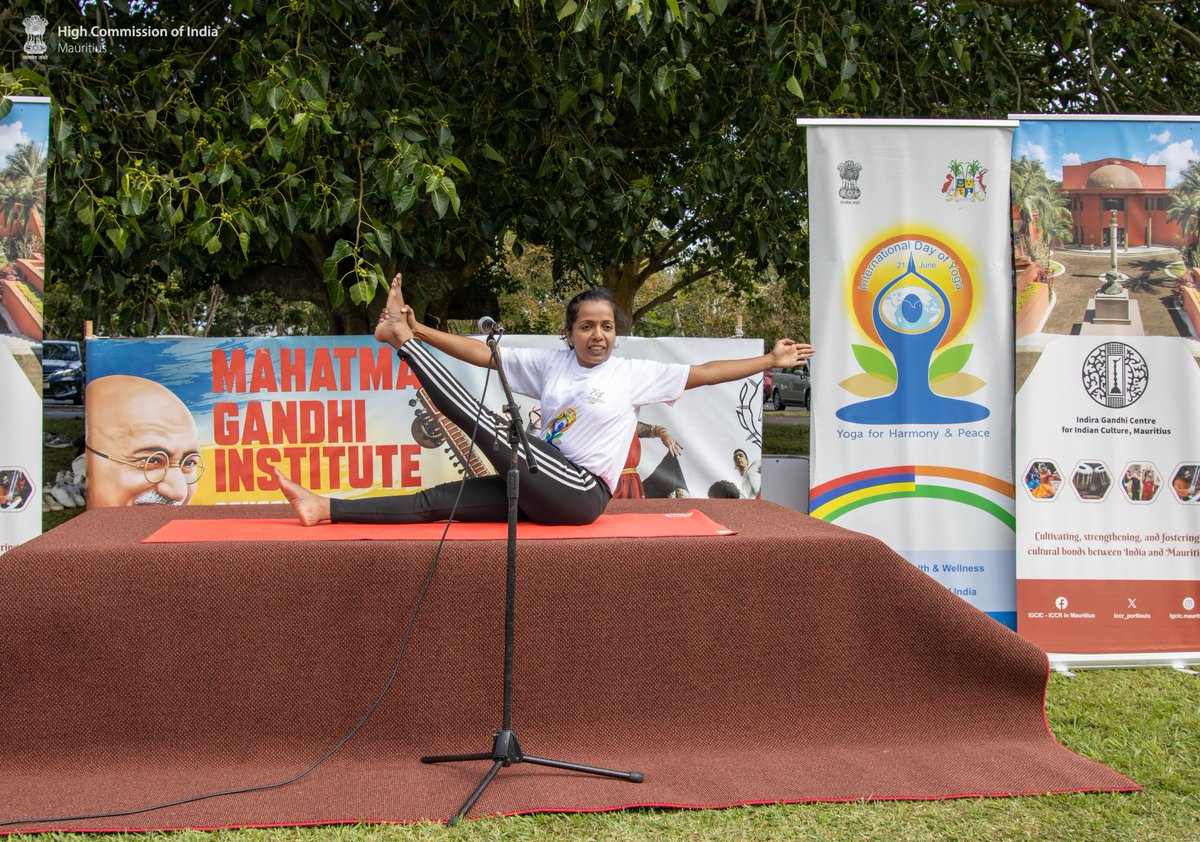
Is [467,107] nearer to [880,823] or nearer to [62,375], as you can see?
[880,823]

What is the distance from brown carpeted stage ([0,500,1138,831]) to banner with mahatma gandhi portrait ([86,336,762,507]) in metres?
1.85

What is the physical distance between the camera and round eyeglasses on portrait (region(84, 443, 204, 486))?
5180 millimetres

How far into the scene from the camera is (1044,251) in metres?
4.67

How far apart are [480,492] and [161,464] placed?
2.28 metres

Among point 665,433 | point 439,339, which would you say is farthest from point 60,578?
point 665,433

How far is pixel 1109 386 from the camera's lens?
15.2 ft

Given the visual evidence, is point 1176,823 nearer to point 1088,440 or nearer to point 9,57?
point 1088,440

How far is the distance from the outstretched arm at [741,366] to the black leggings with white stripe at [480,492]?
54 centimetres

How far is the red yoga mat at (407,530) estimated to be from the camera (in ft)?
10.7

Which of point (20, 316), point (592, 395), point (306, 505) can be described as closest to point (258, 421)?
point (20, 316)

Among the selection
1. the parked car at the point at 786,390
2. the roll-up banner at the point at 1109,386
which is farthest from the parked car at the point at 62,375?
the roll-up banner at the point at 1109,386

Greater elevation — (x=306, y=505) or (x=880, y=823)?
(x=306, y=505)

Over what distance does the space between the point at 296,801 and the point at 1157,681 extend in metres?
3.36

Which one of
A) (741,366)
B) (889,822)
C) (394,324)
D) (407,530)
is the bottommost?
(889,822)
